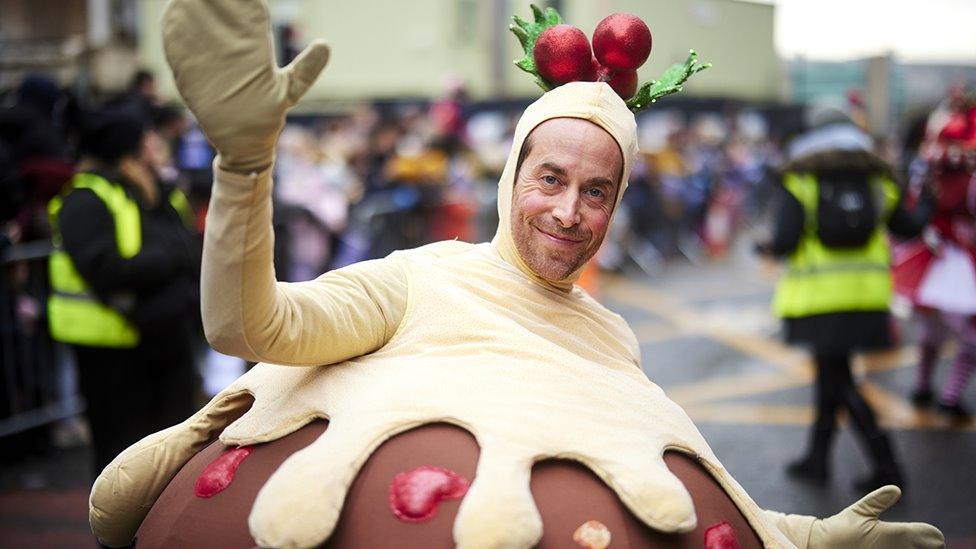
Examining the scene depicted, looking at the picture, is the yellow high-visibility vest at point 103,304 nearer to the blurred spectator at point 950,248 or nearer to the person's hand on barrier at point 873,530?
the person's hand on barrier at point 873,530

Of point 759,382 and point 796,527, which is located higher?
point 796,527

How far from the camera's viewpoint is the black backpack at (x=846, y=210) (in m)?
6.00

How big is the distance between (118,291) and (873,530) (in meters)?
3.51

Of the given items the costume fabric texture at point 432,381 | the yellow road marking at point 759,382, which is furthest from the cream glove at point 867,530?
the yellow road marking at point 759,382

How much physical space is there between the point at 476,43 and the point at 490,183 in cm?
1386

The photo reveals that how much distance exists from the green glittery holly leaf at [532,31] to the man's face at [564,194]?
326mm

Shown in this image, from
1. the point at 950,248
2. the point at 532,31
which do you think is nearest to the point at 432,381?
the point at 532,31

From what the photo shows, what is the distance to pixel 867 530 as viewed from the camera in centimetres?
267

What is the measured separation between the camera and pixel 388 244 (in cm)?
1051

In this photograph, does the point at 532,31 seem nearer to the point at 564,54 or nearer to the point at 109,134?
the point at 564,54

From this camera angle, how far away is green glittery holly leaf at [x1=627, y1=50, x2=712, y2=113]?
9.43 feet

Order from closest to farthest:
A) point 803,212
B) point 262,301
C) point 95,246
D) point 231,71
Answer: point 231,71
point 262,301
point 95,246
point 803,212

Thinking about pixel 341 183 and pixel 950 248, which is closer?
pixel 950 248

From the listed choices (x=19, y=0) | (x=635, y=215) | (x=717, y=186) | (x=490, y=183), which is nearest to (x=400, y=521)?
(x=490, y=183)
